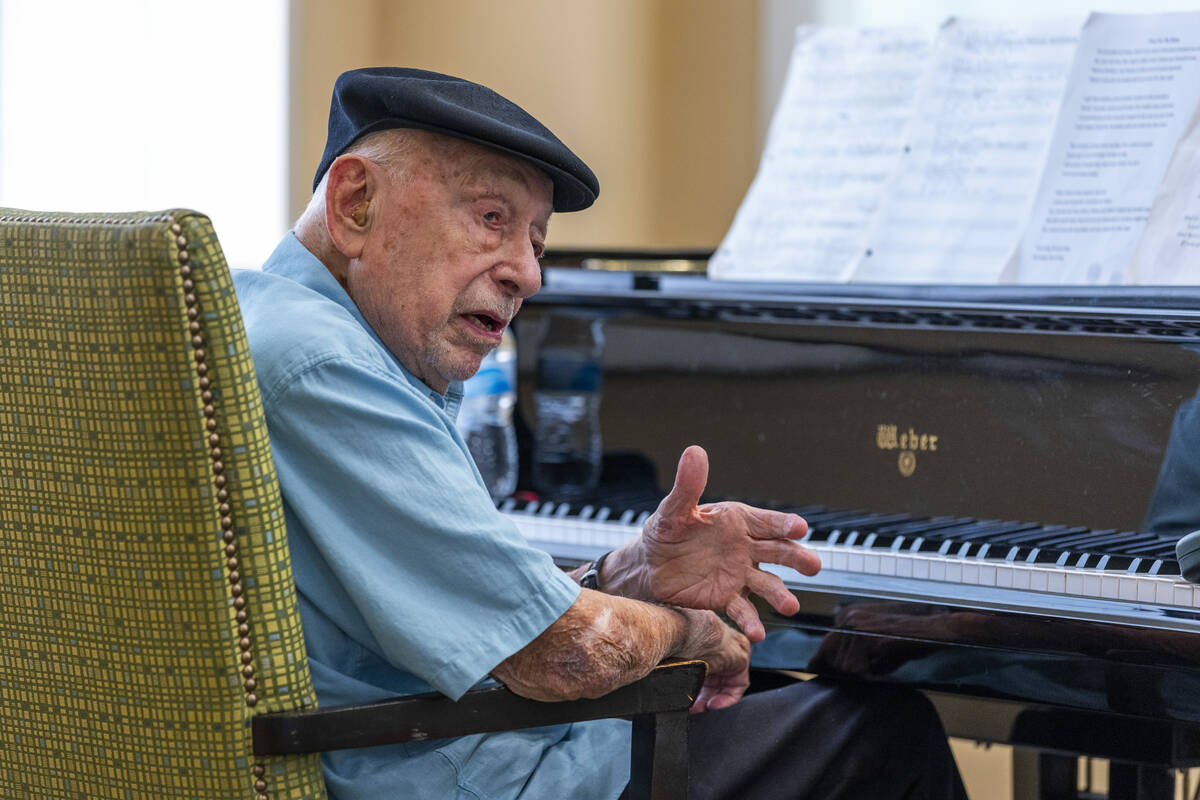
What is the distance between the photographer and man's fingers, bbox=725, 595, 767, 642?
144cm

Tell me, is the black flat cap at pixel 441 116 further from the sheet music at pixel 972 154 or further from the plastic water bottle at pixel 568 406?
the sheet music at pixel 972 154

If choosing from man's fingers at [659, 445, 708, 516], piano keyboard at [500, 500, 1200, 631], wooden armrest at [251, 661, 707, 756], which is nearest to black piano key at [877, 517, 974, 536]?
piano keyboard at [500, 500, 1200, 631]

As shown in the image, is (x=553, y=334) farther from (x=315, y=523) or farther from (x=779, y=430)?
(x=315, y=523)

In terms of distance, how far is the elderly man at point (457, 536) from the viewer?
1.19 m

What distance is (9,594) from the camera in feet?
4.03

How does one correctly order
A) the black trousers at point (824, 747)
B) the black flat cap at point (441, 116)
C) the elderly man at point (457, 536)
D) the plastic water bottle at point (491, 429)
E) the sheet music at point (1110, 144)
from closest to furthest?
the elderly man at point (457, 536) → the black flat cap at point (441, 116) → the black trousers at point (824, 747) → the sheet music at point (1110, 144) → the plastic water bottle at point (491, 429)

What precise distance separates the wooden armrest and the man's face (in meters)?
Answer: 0.38

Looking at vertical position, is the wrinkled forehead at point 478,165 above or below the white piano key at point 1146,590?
above

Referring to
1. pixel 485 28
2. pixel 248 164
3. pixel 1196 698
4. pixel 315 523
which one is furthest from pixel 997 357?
pixel 485 28

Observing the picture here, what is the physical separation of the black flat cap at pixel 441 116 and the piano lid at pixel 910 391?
69 centimetres

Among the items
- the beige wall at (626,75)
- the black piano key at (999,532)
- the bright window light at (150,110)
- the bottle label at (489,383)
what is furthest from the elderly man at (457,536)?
the beige wall at (626,75)

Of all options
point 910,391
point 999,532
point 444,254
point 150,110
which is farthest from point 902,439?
point 150,110

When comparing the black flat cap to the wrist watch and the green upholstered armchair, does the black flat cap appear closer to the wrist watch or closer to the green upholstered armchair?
the green upholstered armchair

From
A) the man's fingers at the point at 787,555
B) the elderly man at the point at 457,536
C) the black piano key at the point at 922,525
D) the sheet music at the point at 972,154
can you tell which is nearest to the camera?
the elderly man at the point at 457,536
